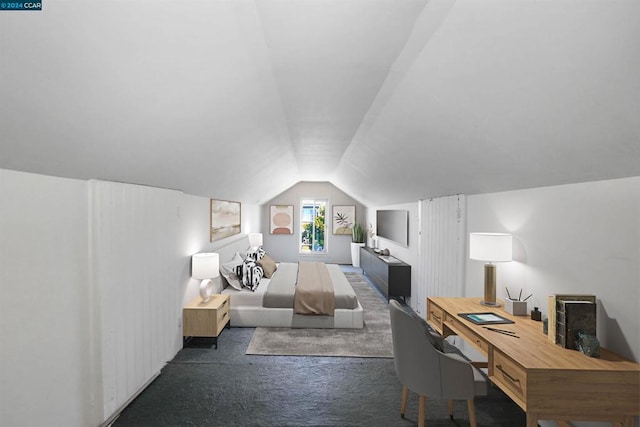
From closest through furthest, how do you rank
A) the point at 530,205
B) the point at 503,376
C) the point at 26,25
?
the point at 26,25 < the point at 503,376 < the point at 530,205

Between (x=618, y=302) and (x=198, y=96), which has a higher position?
(x=198, y=96)

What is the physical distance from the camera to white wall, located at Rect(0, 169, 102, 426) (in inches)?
59.1

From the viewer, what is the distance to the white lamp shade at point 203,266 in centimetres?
342

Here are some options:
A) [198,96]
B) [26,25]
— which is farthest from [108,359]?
[26,25]

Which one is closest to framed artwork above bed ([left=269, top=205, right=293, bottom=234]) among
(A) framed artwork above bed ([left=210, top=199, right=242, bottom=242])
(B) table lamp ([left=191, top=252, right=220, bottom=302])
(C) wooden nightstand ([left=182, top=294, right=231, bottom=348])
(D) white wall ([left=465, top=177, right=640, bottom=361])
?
(A) framed artwork above bed ([left=210, top=199, right=242, bottom=242])

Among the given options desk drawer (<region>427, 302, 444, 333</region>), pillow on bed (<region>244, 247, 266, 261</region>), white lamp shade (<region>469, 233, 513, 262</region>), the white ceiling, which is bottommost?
desk drawer (<region>427, 302, 444, 333</region>)

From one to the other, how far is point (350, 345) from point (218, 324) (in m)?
1.54

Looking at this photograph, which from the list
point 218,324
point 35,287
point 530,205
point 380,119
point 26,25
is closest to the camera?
point 26,25

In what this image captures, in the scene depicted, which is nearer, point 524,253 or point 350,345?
point 524,253

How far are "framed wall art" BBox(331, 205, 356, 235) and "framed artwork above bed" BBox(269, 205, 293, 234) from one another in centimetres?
126

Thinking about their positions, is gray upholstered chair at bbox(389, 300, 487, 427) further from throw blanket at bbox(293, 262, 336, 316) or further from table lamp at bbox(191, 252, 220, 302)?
table lamp at bbox(191, 252, 220, 302)

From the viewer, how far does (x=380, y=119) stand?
9.30 feet

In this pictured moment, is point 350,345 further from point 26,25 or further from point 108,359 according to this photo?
point 26,25

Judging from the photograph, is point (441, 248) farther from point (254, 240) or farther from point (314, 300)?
point (254, 240)
